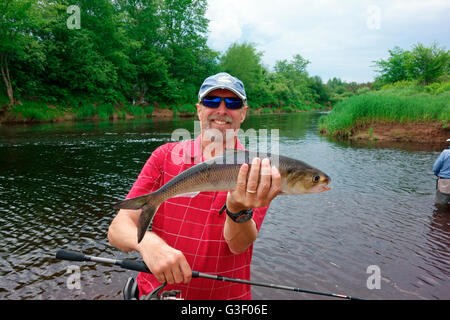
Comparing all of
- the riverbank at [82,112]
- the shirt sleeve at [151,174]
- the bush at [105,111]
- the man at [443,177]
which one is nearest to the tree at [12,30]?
the riverbank at [82,112]

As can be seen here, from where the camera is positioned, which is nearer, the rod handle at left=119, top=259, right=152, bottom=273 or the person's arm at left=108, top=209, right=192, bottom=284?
the person's arm at left=108, top=209, right=192, bottom=284

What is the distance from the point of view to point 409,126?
2194 centimetres

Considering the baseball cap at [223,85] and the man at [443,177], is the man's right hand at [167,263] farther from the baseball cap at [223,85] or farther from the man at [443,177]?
the man at [443,177]

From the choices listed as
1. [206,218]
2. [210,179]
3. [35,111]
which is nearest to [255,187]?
[210,179]

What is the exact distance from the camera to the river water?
5.18 meters

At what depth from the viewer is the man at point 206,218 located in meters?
1.96

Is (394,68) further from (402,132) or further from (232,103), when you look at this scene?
(232,103)

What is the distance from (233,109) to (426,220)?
7873 mm

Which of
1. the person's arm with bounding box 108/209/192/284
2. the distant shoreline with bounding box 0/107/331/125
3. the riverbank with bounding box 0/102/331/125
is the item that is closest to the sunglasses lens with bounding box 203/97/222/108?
the person's arm with bounding box 108/209/192/284

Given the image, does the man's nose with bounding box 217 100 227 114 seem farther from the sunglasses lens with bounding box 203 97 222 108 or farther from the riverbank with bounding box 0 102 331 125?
the riverbank with bounding box 0 102 331 125

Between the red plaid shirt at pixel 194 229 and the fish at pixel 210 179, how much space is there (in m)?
0.27

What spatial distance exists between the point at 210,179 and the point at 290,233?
19.1ft

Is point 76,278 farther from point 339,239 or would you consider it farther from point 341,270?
point 339,239

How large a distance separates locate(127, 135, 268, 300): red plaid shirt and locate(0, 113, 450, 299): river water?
9.68 ft
